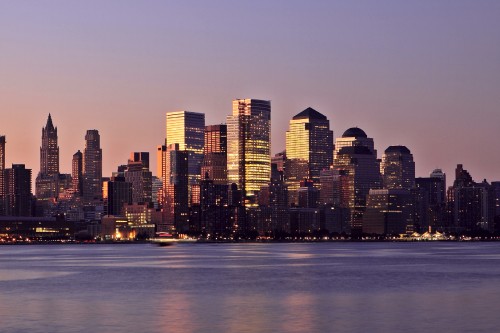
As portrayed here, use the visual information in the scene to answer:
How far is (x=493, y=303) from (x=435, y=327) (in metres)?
16.6

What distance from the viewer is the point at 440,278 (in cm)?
11131

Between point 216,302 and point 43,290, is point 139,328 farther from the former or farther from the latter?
Answer: point 43,290

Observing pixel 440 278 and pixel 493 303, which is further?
pixel 440 278

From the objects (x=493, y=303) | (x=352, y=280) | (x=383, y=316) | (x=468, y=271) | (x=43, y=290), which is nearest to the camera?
(x=383, y=316)

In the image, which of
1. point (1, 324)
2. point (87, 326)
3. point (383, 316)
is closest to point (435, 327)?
point (383, 316)

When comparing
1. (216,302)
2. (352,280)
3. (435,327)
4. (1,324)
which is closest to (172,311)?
(216,302)

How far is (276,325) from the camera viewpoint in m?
A: 62.0

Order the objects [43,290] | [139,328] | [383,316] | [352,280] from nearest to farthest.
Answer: [139,328] < [383,316] < [43,290] < [352,280]

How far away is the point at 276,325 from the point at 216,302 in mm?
18184

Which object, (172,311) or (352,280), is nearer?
(172,311)

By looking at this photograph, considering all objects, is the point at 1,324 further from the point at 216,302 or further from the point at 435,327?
the point at 435,327

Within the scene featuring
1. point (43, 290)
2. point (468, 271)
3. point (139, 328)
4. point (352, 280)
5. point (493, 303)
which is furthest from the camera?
point (468, 271)

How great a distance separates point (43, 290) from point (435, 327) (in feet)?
149

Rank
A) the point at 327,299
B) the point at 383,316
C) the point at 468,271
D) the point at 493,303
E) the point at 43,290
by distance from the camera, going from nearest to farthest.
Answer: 1. the point at 383,316
2. the point at 493,303
3. the point at 327,299
4. the point at 43,290
5. the point at 468,271
